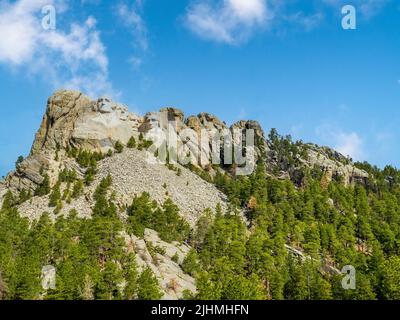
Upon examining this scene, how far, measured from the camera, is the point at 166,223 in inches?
4906

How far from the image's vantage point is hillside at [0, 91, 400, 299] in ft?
283

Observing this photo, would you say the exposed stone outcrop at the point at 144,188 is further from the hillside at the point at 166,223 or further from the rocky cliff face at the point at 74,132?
the rocky cliff face at the point at 74,132

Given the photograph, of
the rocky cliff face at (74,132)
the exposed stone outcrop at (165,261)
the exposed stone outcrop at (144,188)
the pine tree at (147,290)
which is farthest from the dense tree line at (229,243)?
the rocky cliff face at (74,132)

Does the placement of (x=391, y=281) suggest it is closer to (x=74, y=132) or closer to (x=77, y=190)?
(x=77, y=190)

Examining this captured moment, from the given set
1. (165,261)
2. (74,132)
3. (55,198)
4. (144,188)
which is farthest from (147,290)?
(74,132)

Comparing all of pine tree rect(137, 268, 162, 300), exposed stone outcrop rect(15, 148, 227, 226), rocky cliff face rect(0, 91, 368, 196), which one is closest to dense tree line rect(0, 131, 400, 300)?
pine tree rect(137, 268, 162, 300)

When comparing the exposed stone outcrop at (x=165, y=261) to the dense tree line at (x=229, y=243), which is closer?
the dense tree line at (x=229, y=243)

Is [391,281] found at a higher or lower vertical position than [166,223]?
lower

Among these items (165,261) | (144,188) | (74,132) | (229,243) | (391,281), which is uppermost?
(74,132)

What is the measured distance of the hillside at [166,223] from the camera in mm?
86250

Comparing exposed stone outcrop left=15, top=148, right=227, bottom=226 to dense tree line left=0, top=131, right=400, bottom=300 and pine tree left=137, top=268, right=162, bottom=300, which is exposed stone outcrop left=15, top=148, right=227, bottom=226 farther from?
pine tree left=137, top=268, right=162, bottom=300

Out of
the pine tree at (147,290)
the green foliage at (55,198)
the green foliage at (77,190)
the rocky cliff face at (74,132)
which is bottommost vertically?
the pine tree at (147,290)
